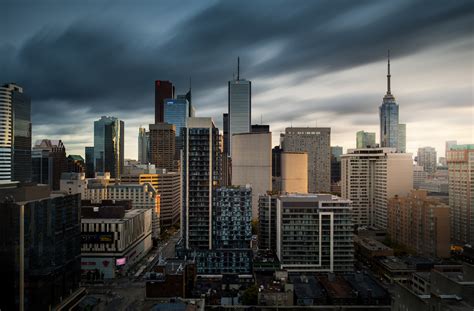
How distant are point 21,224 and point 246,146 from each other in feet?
200

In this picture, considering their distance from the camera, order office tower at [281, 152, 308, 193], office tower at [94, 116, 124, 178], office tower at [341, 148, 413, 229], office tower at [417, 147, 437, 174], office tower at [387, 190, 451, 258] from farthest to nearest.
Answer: office tower at [94, 116, 124, 178] → office tower at [417, 147, 437, 174] → office tower at [281, 152, 308, 193] → office tower at [341, 148, 413, 229] → office tower at [387, 190, 451, 258]

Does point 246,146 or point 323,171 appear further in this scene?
point 323,171

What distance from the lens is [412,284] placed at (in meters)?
40.8

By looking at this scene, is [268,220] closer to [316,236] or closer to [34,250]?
[316,236]

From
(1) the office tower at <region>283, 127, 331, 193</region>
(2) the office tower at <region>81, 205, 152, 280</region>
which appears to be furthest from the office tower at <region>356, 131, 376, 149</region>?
(2) the office tower at <region>81, 205, 152, 280</region>

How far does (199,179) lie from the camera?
49031mm

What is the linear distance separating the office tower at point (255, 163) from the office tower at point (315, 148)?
37.5m

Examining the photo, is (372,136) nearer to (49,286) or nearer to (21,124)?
(21,124)

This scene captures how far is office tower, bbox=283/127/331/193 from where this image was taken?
401ft

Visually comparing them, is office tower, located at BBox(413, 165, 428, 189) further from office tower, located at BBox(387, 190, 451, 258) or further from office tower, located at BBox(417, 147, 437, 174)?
office tower, located at BBox(387, 190, 451, 258)

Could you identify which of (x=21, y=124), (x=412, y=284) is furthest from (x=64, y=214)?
(x=21, y=124)

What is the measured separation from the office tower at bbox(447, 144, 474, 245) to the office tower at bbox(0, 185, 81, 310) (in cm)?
5460

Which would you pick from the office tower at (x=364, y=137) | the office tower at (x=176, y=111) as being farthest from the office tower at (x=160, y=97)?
the office tower at (x=364, y=137)

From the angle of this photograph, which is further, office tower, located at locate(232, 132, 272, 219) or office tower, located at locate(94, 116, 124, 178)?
office tower, located at locate(94, 116, 124, 178)
